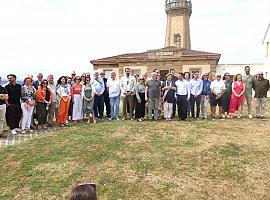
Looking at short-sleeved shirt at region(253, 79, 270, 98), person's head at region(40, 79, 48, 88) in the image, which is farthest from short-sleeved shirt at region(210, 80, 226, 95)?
person's head at region(40, 79, 48, 88)

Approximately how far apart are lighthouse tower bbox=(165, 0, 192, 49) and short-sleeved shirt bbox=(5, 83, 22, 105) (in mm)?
27688

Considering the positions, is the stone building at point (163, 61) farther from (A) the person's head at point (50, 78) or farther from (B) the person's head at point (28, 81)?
(B) the person's head at point (28, 81)

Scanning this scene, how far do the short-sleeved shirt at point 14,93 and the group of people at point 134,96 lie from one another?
1.15 feet

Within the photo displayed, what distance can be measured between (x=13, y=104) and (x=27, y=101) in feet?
1.34

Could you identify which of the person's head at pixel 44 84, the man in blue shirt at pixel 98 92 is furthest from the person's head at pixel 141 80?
the person's head at pixel 44 84

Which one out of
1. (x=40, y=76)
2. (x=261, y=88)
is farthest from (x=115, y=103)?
(x=261, y=88)

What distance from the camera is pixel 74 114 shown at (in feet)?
35.2

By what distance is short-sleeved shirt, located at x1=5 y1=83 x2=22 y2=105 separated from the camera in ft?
29.5

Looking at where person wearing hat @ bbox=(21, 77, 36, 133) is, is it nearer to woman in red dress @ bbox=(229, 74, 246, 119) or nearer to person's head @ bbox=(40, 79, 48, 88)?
person's head @ bbox=(40, 79, 48, 88)

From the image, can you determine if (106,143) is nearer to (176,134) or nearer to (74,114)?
(176,134)

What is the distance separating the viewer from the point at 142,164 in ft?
21.7

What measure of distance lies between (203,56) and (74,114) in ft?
50.1

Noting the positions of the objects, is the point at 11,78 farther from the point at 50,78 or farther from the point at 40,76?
the point at 50,78

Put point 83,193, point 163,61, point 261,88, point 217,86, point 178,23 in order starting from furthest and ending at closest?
point 178,23, point 163,61, point 261,88, point 217,86, point 83,193
